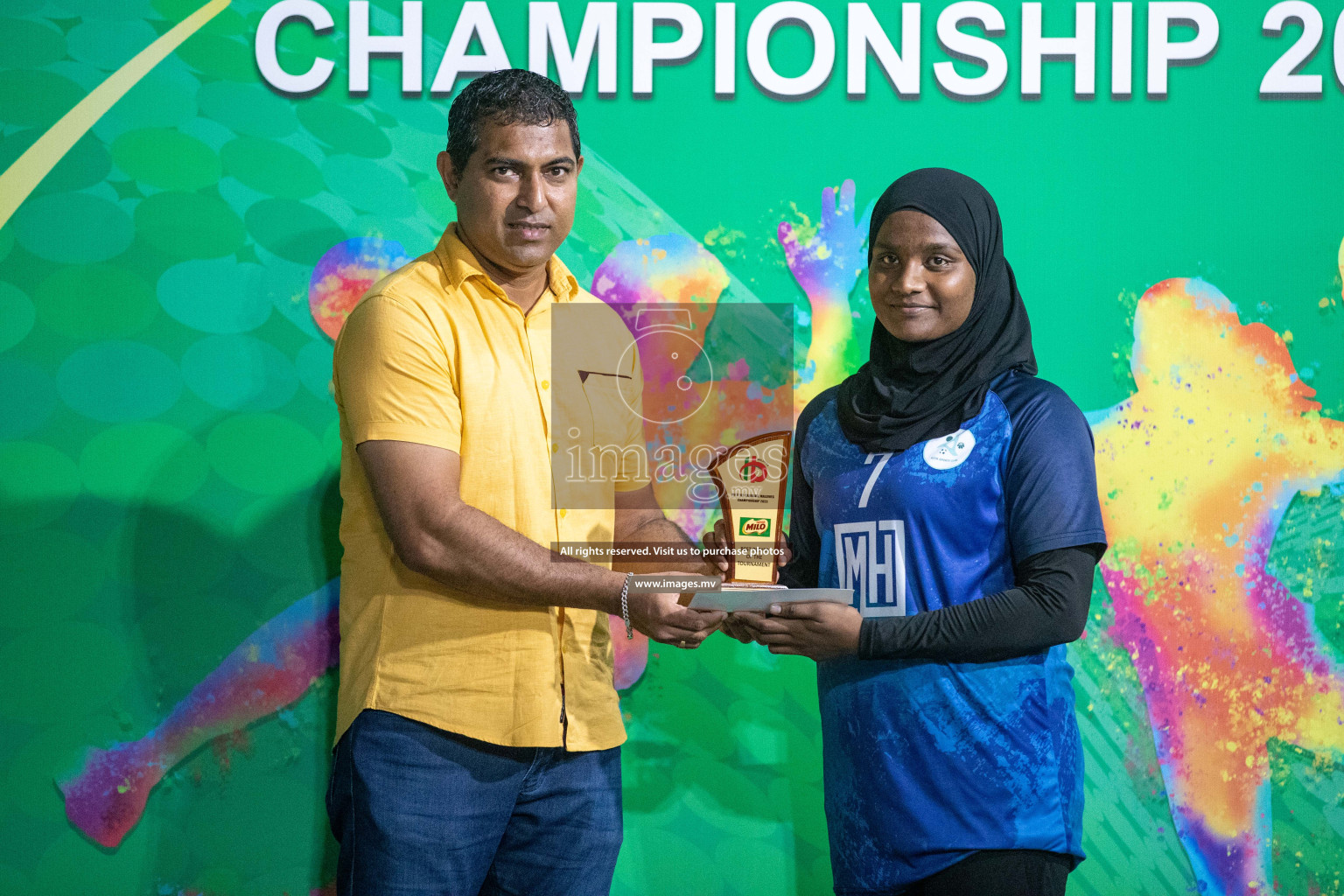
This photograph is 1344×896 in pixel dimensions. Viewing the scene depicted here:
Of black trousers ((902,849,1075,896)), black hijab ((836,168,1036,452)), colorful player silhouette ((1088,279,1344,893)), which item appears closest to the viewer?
black trousers ((902,849,1075,896))

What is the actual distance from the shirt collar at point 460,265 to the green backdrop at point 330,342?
0.62 meters

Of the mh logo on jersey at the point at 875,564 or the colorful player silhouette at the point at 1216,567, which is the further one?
the colorful player silhouette at the point at 1216,567

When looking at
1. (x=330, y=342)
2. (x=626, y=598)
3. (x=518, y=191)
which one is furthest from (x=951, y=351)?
(x=330, y=342)

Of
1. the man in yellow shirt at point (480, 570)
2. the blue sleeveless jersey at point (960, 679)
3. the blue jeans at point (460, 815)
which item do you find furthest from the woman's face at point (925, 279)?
the blue jeans at point (460, 815)

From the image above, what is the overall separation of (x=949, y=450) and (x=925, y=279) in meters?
0.27

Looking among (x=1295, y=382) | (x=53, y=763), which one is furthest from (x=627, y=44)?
(x=53, y=763)

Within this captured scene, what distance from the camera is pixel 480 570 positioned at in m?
1.68

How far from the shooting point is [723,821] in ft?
8.22

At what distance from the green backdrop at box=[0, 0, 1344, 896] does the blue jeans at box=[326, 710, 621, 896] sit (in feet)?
2.27

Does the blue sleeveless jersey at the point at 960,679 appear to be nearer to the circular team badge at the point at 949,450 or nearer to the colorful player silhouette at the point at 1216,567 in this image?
the circular team badge at the point at 949,450

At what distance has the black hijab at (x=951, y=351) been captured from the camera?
1.62 meters

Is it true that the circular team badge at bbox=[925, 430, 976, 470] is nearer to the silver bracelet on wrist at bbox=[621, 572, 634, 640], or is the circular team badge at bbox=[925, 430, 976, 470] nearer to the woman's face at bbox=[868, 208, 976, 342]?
the woman's face at bbox=[868, 208, 976, 342]

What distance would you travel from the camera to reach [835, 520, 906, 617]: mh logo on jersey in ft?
5.21

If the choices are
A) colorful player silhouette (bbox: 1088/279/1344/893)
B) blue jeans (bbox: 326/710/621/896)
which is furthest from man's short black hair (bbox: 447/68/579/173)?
colorful player silhouette (bbox: 1088/279/1344/893)
